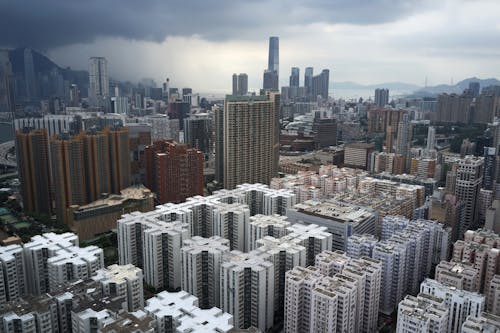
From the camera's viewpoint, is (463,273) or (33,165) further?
(33,165)

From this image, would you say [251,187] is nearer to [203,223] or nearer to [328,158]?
[203,223]

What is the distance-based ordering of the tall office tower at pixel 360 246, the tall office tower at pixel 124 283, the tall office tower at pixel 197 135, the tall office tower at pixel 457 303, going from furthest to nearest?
the tall office tower at pixel 197 135
the tall office tower at pixel 360 246
the tall office tower at pixel 124 283
the tall office tower at pixel 457 303

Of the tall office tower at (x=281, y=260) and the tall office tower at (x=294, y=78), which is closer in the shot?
the tall office tower at (x=281, y=260)

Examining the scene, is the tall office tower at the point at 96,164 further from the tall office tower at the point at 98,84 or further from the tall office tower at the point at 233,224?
the tall office tower at the point at 98,84

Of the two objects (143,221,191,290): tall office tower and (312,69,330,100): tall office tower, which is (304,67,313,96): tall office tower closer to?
(312,69,330,100): tall office tower

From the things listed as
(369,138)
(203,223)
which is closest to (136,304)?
(203,223)

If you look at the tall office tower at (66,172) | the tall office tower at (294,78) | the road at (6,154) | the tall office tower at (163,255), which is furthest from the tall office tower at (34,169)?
the tall office tower at (294,78)
